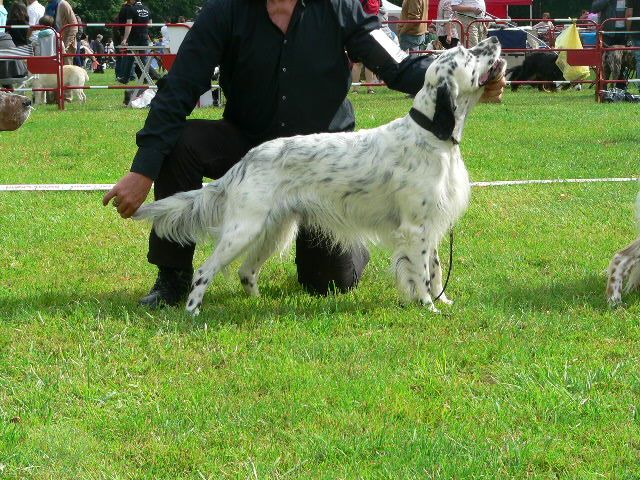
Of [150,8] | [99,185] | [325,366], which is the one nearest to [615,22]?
[99,185]

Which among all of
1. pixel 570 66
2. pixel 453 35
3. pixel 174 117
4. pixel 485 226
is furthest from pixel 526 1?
pixel 174 117

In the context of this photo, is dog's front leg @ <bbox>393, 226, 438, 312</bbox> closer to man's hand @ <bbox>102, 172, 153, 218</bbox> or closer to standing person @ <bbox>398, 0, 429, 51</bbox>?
man's hand @ <bbox>102, 172, 153, 218</bbox>

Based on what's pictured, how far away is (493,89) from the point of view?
154 inches

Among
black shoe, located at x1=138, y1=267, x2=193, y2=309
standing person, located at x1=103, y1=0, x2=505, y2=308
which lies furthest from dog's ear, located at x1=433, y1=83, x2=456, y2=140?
black shoe, located at x1=138, y1=267, x2=193, y2=309

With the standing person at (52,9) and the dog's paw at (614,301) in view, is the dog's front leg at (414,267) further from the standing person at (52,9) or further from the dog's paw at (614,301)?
the standing person at (52,9)

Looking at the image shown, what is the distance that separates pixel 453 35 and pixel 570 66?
99.8 inches

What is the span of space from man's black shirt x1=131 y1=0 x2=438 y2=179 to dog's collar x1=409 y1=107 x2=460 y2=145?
267 millimetres

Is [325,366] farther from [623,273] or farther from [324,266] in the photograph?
[623,273]

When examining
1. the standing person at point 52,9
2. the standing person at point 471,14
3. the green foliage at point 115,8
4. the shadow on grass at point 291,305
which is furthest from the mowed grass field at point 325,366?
the green foliage at point 115,8

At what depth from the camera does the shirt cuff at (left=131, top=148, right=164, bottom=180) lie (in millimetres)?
3838

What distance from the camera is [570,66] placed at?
15203 millimetres

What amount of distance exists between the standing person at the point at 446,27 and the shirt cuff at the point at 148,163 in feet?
33.8

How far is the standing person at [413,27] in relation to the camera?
549 inches

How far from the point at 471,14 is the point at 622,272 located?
433 inches
